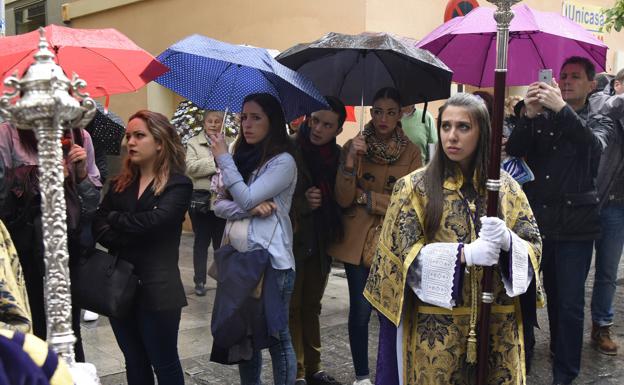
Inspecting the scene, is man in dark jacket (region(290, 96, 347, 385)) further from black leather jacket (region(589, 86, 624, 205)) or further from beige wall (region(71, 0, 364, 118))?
beige wall (region(71, 0, 364, 118))

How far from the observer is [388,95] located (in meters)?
4.16

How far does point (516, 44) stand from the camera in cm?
450

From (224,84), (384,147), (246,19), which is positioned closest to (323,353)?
(384,147)

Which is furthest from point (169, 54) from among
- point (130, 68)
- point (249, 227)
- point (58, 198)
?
point (58, 198)

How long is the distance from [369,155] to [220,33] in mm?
5988

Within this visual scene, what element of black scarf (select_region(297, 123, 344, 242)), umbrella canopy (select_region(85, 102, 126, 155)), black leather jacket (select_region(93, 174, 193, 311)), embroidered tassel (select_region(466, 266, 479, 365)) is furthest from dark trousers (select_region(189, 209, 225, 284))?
embroidered tassel (select_region(466, 266, 479, 365))

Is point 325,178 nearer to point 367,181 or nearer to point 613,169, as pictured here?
point 367,181

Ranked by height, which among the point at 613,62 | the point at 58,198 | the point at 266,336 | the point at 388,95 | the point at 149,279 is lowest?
the point at 266,336

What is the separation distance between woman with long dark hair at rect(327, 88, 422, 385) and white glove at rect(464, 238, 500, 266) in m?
1.35

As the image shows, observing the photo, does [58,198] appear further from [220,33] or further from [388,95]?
[220,33]

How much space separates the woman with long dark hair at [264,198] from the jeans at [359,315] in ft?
1.81

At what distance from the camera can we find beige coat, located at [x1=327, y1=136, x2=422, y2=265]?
4094 millimetres

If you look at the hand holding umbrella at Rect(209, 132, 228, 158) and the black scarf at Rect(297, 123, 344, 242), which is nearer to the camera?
the hand holding umbrella at Rect(209, 132, 228, 158)

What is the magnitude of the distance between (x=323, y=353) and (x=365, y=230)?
1401 mm
